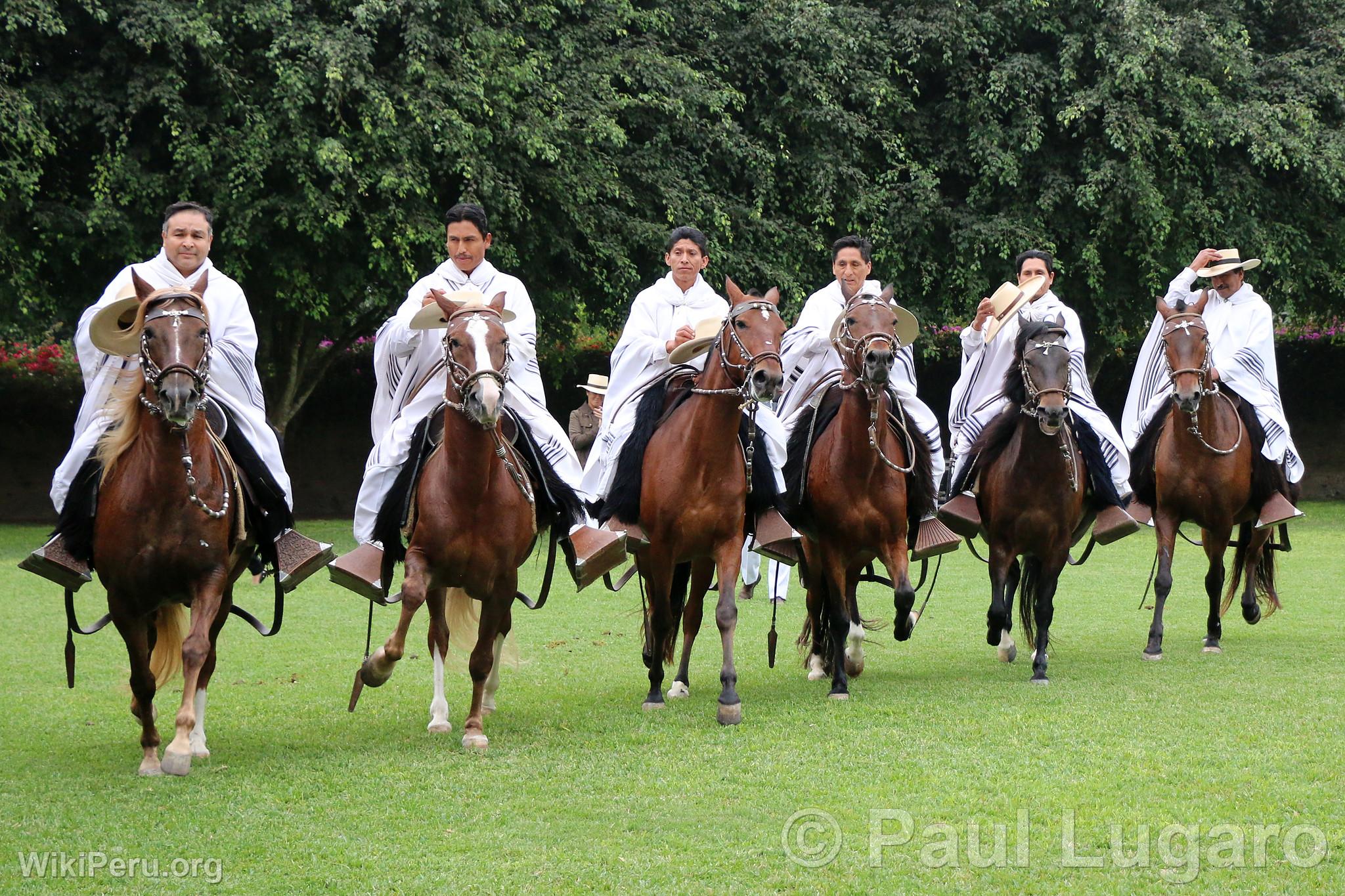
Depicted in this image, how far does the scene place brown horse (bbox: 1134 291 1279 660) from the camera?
11.1 m

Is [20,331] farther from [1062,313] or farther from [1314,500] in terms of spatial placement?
[1314,500]

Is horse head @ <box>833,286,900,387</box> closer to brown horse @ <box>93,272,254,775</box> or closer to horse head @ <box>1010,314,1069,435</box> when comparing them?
horse head @ <box>1010,314,1069,435</box>

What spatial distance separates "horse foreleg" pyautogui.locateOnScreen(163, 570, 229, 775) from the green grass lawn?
152 mm

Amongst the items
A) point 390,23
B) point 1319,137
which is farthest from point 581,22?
point 1319,137

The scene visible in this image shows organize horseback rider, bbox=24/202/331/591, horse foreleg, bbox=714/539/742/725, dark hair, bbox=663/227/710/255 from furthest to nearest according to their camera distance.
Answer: dark hair, bbox=663/227/710/255 < horse foreleg, bbox=714/539/742/725 < horseback rider, bbox=24/202/331/591

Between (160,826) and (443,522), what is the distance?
225cm

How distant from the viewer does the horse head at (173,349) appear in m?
6.64

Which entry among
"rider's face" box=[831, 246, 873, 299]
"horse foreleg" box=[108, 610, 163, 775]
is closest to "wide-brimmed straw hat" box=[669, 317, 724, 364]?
"rider's face" box=[831, 246, 873, 299]

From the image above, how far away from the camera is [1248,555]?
12.2 m

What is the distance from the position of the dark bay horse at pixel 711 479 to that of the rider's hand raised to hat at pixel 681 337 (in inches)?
10.7

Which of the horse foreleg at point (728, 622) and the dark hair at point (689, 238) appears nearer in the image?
the horse foreleg at point (728, 622)

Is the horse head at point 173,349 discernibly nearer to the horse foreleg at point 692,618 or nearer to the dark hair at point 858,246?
the horse foreleg at point 692,618

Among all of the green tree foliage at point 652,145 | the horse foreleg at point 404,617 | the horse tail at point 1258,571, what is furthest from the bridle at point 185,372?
the green tree foliage at point 652,145

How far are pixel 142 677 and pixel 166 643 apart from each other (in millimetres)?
777
